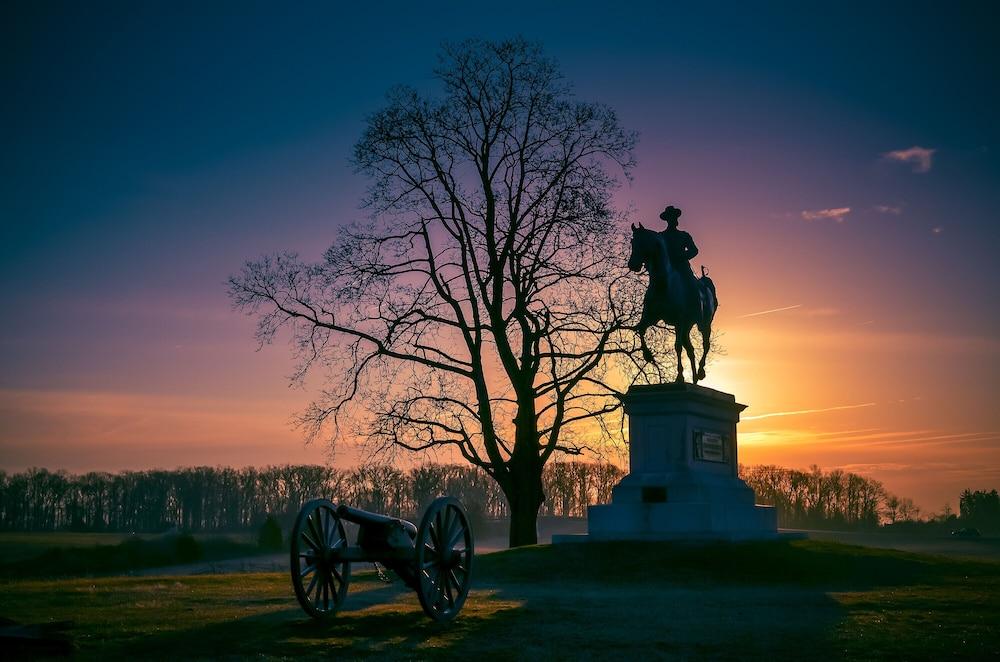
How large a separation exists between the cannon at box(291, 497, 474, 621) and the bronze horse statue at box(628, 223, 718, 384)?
38.0 ft

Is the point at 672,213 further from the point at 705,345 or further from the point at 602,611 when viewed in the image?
the point at 602,611

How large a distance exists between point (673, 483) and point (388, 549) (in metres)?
11.8

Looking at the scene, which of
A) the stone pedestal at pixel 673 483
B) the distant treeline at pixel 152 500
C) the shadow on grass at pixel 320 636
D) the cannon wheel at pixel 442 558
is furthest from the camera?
the distant treeline at pixel 152 500

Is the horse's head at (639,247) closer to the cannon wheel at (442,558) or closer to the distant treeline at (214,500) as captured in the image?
the cannon wheel at (442,558)

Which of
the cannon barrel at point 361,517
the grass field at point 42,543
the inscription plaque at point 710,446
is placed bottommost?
the grass field at point 42,543

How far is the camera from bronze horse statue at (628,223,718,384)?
22.5 metres

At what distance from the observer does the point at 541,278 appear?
28.3 metres

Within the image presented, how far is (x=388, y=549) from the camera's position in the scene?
11.5 meters

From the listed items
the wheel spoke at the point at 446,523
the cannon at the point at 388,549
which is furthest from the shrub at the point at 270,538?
the wheel spoke at the point at 446,523

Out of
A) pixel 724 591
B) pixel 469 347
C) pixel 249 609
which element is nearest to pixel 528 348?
pixel 469 347

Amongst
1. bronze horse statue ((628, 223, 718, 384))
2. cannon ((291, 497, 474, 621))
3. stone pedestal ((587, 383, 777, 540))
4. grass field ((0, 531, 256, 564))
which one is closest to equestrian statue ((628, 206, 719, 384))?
bronze horse statue ((628, 223, 718, 384))

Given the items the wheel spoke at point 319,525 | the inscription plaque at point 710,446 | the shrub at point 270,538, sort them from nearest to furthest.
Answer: the wheel spoke at point 319,525, the inscription plaque at point 710,446, the shrub at point 270,538

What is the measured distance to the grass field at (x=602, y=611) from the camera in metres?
10.2

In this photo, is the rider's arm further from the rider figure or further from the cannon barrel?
the cannon barrel
